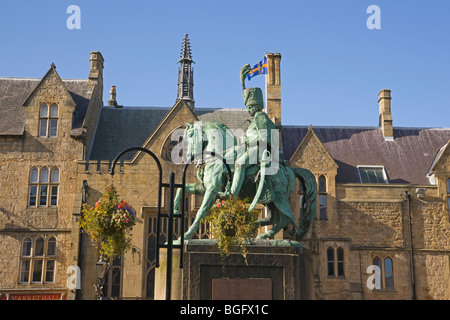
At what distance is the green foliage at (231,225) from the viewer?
13.3m

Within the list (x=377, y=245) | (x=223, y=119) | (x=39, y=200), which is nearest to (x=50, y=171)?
(x=39, y=200)

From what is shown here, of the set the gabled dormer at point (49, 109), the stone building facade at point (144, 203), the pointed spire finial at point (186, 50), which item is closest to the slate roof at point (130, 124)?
the stone building facade at point (144, 203)

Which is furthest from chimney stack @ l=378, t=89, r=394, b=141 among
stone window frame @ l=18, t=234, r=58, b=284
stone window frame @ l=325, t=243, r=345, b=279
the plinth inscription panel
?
the plinth inscription panel

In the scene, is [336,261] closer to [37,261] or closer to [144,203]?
[144,203]

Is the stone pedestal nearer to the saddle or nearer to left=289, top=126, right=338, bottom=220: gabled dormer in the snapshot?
the saddle

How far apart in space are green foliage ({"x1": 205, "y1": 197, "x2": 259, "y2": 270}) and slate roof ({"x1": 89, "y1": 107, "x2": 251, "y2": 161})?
18.3m

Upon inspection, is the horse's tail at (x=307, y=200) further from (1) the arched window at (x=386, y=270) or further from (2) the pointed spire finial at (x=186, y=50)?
(2) the pointed spire finial at (x=186, y=50)

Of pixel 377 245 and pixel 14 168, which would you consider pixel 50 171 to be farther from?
pixel 377 245

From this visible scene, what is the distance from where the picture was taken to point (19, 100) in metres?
33.0

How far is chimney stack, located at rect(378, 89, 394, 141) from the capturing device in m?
35.3

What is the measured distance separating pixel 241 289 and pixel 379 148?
23.3m

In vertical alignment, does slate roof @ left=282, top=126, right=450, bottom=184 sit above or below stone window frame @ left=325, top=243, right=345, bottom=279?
above

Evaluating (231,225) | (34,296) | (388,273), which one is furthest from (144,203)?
(231,225)

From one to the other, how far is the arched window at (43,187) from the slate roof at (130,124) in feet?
8.04
